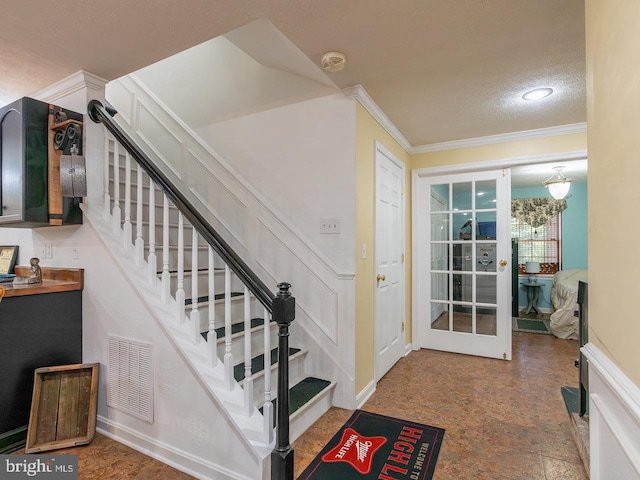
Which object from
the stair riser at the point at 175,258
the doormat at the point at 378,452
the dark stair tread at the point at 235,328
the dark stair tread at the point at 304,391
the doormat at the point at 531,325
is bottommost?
the doormat at the point at 531,325

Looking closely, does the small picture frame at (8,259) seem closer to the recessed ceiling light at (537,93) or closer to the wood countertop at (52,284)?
the wood countertop at (52,284)

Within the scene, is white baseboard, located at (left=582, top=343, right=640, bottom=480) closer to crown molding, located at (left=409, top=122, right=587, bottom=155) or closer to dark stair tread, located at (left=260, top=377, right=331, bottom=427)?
dark stair tread, located at (left=260, top=377, right=331, bottom=427)

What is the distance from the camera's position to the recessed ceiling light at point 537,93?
97.7 inches

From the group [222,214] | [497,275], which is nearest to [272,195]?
[222,214]

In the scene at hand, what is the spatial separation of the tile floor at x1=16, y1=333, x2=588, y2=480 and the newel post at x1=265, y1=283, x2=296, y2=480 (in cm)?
27

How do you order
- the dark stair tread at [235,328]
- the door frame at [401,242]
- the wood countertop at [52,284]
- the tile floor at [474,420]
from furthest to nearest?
the door frame at [401,242] < the dark stair tread at [235,328] < the wood countertop at [52,284] < the tile floor at [474,420]

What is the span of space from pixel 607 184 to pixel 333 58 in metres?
1.63

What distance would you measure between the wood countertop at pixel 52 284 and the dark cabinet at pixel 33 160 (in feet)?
1.20

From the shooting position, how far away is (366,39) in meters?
1.89

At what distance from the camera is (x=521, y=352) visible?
12.4 ft

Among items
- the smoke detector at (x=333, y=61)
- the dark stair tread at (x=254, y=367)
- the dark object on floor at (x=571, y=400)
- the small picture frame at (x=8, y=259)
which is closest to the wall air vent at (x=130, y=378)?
the dark stair tread at (x=254, y=367)

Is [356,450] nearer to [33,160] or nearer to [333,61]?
[333,61]

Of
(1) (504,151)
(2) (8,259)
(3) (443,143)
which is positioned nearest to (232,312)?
(2) (8,259)

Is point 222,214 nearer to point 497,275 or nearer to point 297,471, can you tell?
point 297,471
